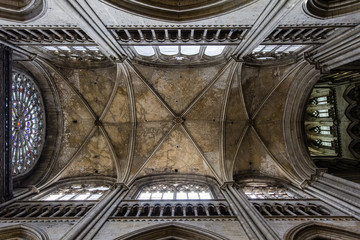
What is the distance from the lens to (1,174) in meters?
9.15

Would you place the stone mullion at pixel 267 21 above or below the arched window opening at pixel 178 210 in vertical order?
above

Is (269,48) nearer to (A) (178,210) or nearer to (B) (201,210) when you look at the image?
(B) (201,210)

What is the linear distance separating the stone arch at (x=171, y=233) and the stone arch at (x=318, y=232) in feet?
A: 9.03

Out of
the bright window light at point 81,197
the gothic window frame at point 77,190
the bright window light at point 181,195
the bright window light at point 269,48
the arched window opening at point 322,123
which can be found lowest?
the bright window light at point 181,195

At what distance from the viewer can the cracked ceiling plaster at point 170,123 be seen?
552 inches

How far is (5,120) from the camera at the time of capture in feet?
29.9

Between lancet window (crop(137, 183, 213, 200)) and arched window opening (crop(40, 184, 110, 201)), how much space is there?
8.28 ft

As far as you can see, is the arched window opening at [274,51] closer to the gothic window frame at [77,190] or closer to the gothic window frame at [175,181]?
the gothic window frame at [175,181]

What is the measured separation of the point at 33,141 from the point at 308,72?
1654 centimetres

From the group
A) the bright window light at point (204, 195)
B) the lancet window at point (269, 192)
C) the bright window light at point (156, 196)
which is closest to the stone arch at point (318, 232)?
the lancet window at point (269, 192)

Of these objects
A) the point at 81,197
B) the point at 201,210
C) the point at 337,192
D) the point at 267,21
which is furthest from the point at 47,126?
the point at 337,192

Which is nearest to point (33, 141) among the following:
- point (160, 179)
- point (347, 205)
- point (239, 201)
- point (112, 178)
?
point (112, 178)

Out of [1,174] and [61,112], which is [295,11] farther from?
[61,112]

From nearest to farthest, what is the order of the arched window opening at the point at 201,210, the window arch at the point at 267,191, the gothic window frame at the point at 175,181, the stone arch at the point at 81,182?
the arched window opening at the point at 201,210 → the window arch at the point at 267,191 → the stone arch at the point at 81,182 → the gothic window frame at the point at 175,181
